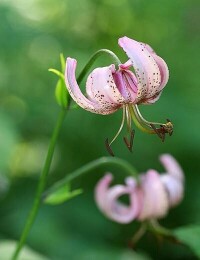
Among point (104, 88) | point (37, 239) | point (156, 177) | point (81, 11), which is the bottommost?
point (37, 239)

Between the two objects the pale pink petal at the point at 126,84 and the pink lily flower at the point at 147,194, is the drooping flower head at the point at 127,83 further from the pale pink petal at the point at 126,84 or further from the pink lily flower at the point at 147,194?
the pink lily flower at the point at 147,194

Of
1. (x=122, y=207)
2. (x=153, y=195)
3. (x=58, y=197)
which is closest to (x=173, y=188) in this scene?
(x=153, y=195)

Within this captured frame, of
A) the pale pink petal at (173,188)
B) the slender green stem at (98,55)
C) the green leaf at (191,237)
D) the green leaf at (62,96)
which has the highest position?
the slender green stem at (98,55)

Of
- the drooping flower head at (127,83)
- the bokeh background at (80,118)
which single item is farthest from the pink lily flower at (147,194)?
the drooping flower head at (127,83)

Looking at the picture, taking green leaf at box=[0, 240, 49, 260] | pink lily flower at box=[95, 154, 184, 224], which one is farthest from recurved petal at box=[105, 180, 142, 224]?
green leaf at box=[0, 240, 49, 260]

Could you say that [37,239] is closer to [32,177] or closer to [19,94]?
[32,177]

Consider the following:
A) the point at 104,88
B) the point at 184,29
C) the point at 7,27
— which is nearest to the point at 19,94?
the point at 7,27
